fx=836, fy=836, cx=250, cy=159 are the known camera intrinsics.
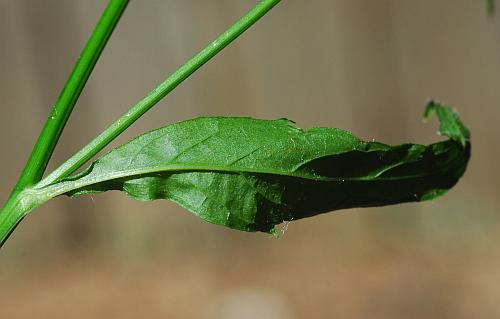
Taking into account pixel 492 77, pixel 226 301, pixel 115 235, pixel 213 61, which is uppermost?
pixel 213 61

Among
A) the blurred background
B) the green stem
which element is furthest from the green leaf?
the blurred background

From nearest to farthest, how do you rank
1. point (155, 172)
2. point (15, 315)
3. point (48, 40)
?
1. point (155, 172)
2. point (15, 315)
3. point (48, 40)

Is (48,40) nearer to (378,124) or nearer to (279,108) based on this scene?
(279,108)

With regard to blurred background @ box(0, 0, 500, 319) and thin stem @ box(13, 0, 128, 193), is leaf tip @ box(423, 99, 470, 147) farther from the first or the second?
blurred background @ box(0, 0, 500, 319)

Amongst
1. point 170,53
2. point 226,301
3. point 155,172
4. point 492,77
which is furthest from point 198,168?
point 492,77

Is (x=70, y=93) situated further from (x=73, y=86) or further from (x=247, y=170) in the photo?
(x=247, y=170)

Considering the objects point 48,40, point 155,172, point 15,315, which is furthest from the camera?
point 48,40
